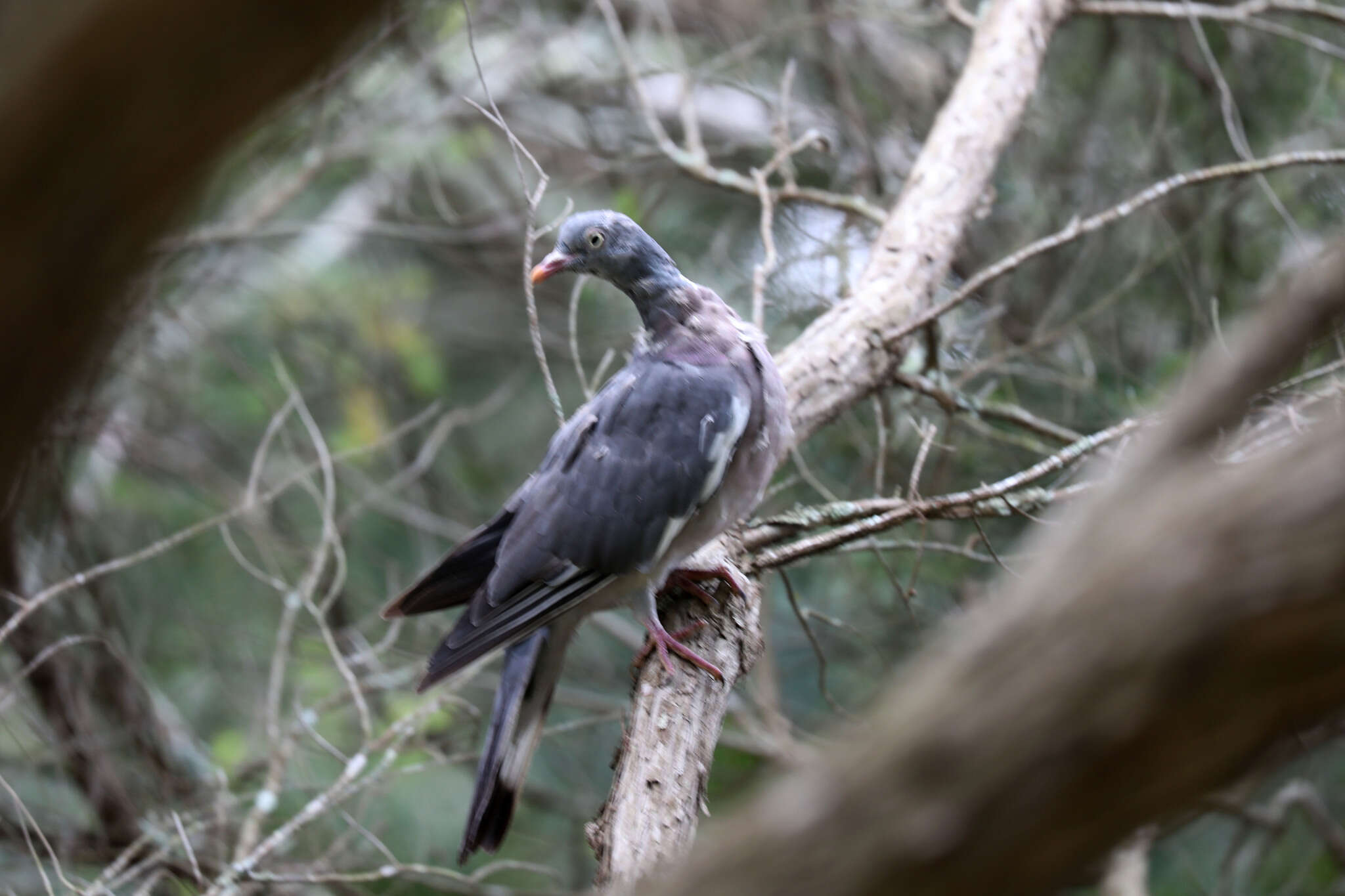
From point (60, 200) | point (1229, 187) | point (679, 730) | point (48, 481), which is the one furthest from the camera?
point (1229, 187)

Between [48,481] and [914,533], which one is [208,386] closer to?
[48,481]

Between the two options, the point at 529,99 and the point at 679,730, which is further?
the point at 529,99

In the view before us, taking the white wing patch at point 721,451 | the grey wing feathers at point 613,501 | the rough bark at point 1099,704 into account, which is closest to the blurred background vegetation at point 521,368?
the grey wing feathers at point 613,501

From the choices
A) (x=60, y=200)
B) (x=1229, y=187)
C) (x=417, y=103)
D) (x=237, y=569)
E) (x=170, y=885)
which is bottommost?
(x=170, y=885)

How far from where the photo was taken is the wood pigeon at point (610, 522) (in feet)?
8.33

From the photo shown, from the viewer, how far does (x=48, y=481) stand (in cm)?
308

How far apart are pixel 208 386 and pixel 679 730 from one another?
4171 mm

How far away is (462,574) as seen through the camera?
9.26 ft

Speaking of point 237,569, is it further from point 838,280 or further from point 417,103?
point 838,280

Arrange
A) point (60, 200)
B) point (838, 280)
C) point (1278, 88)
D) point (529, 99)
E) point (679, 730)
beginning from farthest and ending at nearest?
point (529, 99) → point (1278, 88) → point (838, 280) → point (679, 730) → point (60, 200)

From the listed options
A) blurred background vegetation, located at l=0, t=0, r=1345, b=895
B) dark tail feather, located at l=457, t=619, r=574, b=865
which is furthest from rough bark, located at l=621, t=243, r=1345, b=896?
blurred background vegetation, located at l=0, t=0, r=1345, b=895

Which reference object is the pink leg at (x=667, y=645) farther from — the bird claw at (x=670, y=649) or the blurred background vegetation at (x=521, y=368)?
the blurred background vegetation at (x=521, y=368)

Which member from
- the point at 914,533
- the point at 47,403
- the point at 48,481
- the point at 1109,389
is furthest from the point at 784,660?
the point at 47,403

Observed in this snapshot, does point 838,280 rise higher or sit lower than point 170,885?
higher
